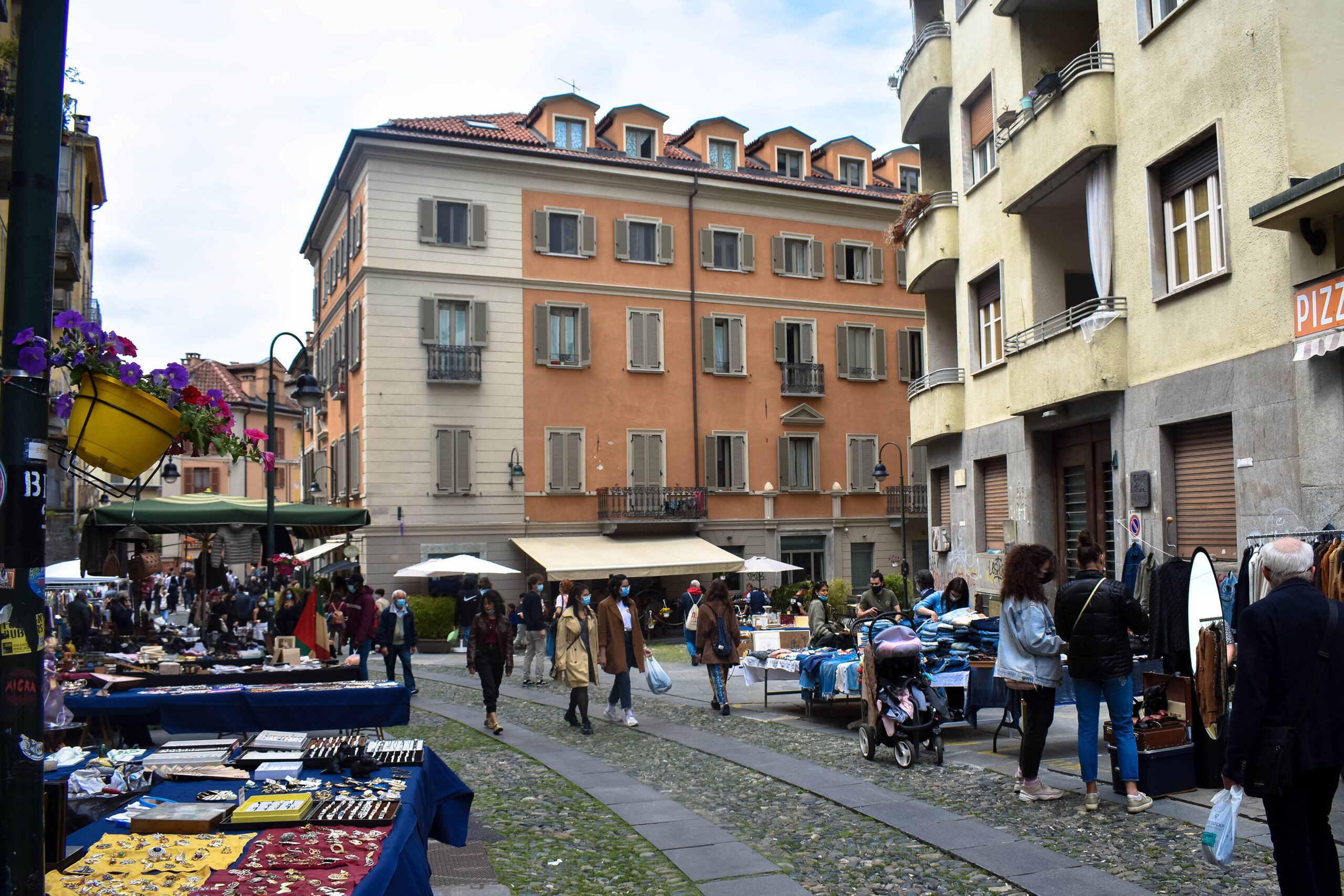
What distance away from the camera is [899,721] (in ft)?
31.9

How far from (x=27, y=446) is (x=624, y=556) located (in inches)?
1069

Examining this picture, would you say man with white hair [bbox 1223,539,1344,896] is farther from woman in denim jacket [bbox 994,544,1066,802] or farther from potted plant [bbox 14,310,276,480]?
potted plant [bbox 14,310,276,480]

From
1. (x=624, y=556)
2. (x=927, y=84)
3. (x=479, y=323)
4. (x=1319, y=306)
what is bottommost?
(x=624, y=556)

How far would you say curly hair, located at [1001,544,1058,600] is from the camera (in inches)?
322

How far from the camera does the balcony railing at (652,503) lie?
3125 cm

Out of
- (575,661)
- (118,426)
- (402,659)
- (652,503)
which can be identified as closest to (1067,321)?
(575,661)

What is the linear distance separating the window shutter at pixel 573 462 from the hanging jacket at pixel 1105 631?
78.7 ft

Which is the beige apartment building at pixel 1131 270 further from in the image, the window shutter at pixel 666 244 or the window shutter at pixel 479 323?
the window shutter at pixel 479 323

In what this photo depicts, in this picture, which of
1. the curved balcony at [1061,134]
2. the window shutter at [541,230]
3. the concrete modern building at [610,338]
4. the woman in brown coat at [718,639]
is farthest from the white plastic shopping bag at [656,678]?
the window shutter at [541,230]

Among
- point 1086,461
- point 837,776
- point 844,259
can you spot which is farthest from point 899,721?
point 844,259

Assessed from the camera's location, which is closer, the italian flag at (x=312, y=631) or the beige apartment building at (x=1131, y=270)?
the beige apartment building at (x=1131, y=270)

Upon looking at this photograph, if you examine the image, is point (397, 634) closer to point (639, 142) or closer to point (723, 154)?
point (639, 142)

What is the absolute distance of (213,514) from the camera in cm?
1298

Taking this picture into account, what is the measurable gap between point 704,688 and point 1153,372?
28.0 feet
